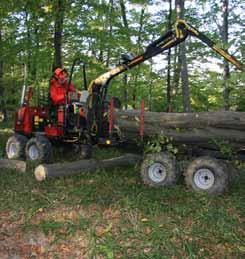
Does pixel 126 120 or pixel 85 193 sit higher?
pixel 126 120

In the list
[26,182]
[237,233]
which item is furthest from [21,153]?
[237,233]

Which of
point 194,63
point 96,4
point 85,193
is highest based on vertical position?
point 96,4

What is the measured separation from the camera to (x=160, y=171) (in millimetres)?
7488

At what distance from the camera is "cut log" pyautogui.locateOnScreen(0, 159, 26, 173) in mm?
8547

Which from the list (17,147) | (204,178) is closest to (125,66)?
(204,178)

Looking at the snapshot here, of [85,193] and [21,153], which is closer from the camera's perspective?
[85,193]

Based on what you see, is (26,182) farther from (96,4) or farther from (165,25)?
(165,25)

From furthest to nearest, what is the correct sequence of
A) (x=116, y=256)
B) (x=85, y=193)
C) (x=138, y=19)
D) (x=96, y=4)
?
(x=138, y=19), (x=96, y=4), (x=85, y=193), (x=116, y=256)

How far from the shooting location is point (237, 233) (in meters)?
5.05

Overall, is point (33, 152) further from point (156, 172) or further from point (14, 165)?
point (156, 172)

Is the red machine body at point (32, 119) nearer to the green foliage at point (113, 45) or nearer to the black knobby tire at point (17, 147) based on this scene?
the black knobby tire at point (17, 147)

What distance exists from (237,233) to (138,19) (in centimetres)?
1724

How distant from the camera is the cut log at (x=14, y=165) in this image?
8547 mm

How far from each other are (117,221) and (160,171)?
88.5 inches
